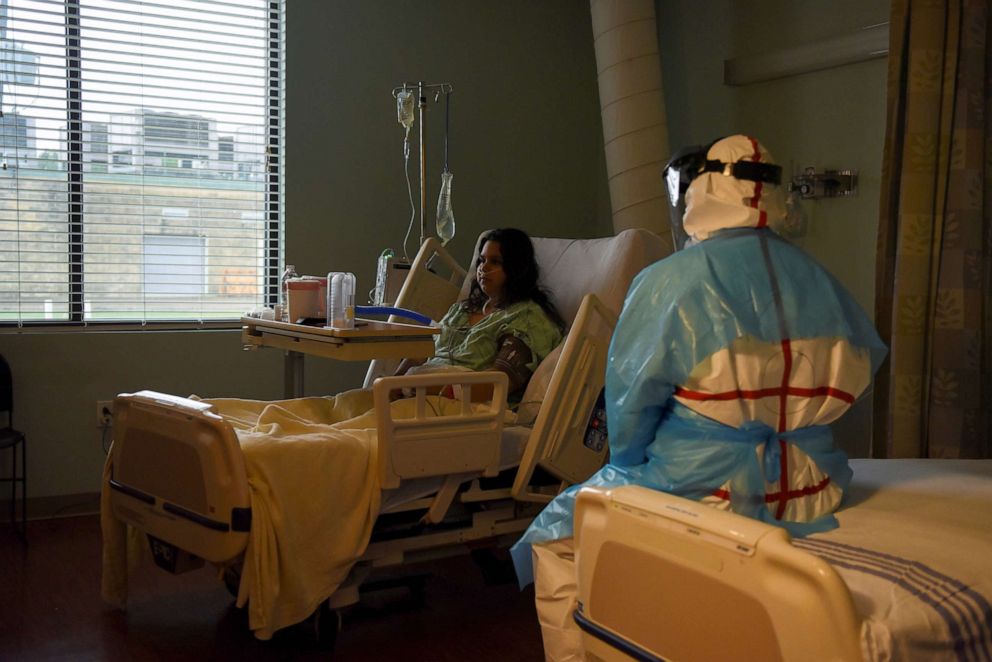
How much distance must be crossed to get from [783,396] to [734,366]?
0.39 feet

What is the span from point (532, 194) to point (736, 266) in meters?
2.91

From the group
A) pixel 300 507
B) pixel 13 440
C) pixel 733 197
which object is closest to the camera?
pixel 733 197

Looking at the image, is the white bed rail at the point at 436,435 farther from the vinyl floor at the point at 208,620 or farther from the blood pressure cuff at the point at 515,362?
the vinyl floor at the point at 208,620

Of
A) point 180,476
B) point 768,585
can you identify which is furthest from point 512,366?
point 768,585

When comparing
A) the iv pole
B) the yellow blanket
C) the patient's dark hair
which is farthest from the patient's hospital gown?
the iv pole

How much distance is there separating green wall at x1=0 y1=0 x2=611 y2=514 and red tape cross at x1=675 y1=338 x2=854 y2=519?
2.64 meters

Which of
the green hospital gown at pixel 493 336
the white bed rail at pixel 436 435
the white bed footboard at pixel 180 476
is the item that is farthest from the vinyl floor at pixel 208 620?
the green hospital gown at pixel 493 336

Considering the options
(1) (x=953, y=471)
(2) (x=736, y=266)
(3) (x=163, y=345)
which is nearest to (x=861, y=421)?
(1) (x=953, y=471)

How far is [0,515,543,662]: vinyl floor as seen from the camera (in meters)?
2.53

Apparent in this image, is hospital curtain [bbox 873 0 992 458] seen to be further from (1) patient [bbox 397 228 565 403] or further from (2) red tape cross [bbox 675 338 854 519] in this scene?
(2) red tape cross [bbox 675 338 854 519]

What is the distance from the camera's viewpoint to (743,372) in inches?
67.5

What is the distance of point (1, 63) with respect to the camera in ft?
11.7

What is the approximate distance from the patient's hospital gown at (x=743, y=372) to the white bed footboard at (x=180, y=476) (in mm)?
988

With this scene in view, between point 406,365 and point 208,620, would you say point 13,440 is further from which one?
point 406,365
